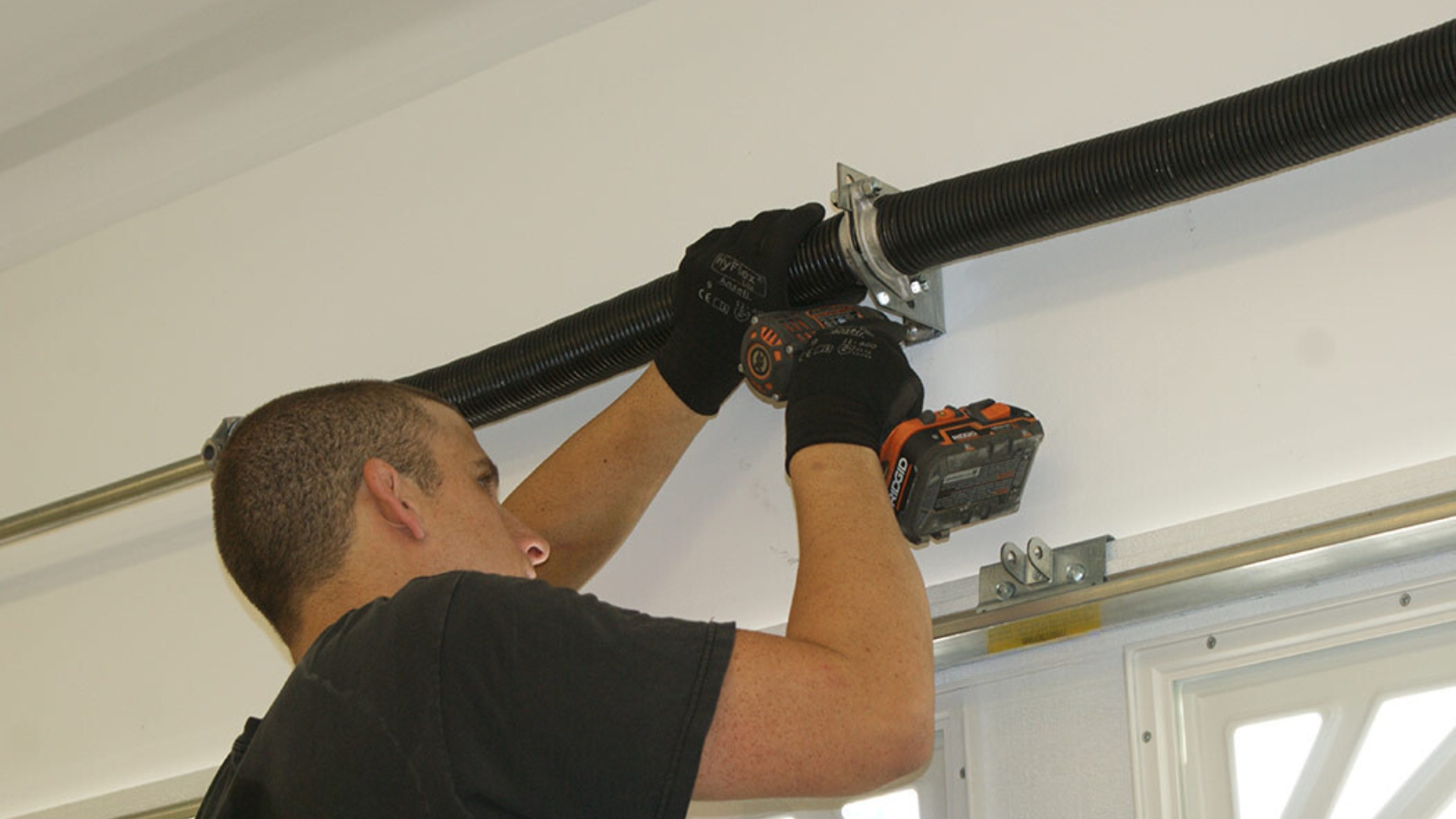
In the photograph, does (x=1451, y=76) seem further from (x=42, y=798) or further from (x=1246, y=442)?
(x=42, y=798)

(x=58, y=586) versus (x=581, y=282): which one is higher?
(x=581, y=282)

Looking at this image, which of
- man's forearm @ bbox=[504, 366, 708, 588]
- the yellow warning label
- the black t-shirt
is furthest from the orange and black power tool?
the black t-shirt

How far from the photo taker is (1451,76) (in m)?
1.43

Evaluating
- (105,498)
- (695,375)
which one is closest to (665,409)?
(695,375)

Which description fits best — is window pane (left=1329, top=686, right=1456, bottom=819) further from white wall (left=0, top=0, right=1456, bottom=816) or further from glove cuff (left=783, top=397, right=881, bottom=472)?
glove cuff (left=783, top=397, right=881, bottom=472)

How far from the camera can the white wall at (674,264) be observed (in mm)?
1612

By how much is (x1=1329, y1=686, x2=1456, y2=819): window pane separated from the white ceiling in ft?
4.67

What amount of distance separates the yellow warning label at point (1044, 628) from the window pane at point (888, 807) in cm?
19

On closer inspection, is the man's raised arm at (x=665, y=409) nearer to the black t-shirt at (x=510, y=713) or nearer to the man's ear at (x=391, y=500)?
the man's ear at (x=391, y=500)

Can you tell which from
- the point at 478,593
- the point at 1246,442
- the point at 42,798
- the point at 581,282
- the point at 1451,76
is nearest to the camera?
the point at 478,593

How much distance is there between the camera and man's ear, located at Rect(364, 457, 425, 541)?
1613mm

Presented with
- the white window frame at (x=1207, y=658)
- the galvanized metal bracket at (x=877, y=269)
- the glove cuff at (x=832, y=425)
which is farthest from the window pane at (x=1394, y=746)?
the galvanized metal bracket at (x=877, y=269)

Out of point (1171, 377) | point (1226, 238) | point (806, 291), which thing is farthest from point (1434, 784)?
point (806, 291)

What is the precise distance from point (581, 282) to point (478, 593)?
935 mm
